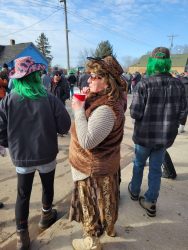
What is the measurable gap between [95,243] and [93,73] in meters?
1.54

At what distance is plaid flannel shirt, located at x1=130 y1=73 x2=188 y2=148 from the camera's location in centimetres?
283

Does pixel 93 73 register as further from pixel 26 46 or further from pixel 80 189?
pixel 26 46

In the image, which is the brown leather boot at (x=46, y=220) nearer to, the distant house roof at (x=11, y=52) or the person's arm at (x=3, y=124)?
the person's arm at (x=3, y=124)

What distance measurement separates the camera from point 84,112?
199 centimetres

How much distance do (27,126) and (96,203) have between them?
0.92m

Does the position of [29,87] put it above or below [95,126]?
above

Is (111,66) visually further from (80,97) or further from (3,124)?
(3,124)

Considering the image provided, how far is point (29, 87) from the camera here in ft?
7.66

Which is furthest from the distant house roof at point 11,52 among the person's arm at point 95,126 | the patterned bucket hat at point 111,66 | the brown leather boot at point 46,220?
the person's arm at point 95,126

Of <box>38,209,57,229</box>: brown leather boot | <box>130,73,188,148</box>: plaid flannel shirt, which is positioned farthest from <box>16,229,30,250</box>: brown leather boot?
<box>130,73,188,148</box>: plaid flannel shirt

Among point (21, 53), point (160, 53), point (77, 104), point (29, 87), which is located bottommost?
point (77, 104)

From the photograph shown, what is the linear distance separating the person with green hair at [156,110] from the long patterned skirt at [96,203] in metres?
0.87

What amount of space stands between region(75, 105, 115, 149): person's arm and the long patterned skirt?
0.40 m

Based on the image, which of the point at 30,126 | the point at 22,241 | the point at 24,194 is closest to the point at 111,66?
the point at 30,126
